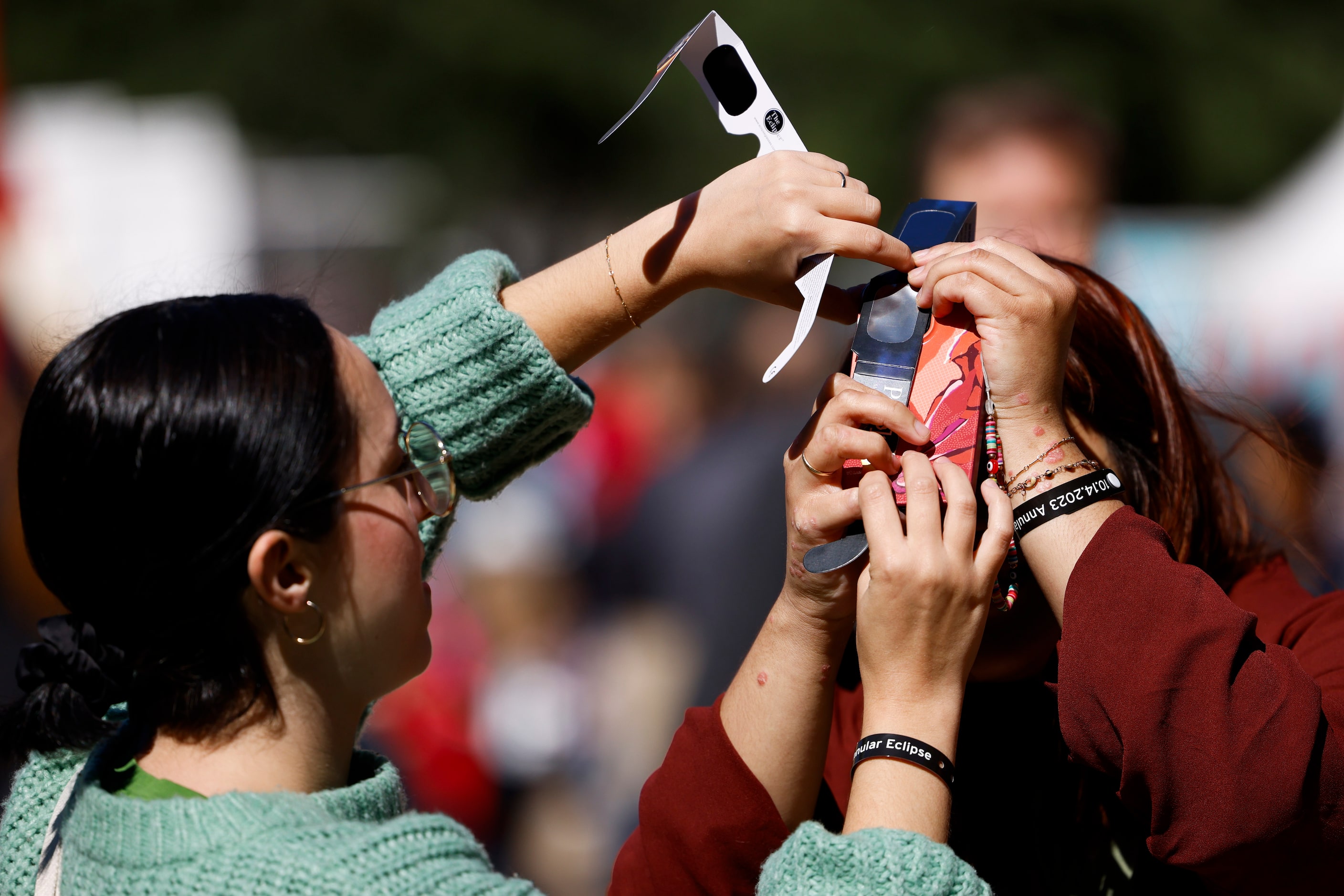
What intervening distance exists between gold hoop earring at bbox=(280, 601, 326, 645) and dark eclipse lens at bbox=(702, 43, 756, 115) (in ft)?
2.60

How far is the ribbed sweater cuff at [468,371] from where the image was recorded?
1.56 m

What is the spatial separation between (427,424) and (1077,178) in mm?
1939

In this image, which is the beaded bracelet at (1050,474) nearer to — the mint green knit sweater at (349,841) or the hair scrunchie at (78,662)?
the mint green knit sweater at (349,841)

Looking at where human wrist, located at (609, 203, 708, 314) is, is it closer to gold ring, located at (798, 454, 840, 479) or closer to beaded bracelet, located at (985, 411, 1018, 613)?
gold ring, located at (798, 454, 840, 479)

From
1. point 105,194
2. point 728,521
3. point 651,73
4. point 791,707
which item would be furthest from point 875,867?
point 651,73

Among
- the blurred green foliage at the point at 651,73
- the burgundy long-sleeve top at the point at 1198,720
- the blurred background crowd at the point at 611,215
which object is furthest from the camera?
the blurred green foliage at the point at 651,73

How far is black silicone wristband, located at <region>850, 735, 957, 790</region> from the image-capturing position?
3.89 ft

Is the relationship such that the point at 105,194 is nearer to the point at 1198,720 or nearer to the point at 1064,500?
the point at 1064,500

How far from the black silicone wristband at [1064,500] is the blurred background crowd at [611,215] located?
67 cm

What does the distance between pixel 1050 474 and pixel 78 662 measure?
114 centimetres

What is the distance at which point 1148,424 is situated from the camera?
60.7 inches

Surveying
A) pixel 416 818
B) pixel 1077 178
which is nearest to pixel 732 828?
pixel 416 818

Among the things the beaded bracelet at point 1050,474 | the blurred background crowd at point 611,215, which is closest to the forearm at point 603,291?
the blurred background crowd at point 611,215

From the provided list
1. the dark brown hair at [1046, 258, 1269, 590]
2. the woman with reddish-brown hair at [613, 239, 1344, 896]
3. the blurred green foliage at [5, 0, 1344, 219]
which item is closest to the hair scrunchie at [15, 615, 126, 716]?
the woman with reddish-brown hair at [613, 239, 1344, 896]
